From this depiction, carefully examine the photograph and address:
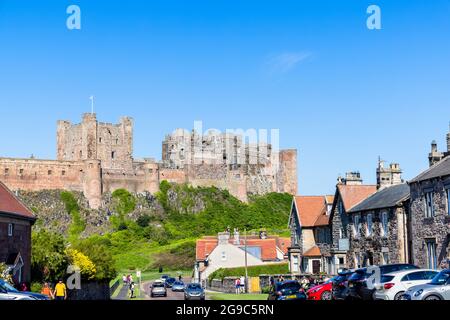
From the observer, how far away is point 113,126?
125688mm

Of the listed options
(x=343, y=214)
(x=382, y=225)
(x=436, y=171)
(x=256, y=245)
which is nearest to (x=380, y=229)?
(x=382, y=225)

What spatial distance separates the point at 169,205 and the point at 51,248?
261 ft

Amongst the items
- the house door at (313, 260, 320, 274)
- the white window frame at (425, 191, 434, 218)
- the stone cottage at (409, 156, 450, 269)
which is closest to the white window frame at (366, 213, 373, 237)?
the stone cottage at (409, 156, 450, 269)

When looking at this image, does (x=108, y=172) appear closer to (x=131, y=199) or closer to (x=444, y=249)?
(x=131, y=199)

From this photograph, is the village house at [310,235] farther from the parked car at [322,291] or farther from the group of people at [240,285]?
the parked car at [322,291]

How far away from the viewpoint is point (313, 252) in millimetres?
52438

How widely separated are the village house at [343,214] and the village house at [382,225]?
443 millimetres

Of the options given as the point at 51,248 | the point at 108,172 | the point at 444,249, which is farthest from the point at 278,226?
the point at 444,249

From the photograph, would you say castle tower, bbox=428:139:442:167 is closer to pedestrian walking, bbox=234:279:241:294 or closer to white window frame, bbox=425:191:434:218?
white window frame, bbox=425:191:434:218

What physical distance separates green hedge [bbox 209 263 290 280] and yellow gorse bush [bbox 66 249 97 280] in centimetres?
1354

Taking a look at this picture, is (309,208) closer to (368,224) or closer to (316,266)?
(316,266)

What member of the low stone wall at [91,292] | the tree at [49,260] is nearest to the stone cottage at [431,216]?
the low stone wall at [91,292]

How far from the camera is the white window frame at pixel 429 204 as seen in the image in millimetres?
34594

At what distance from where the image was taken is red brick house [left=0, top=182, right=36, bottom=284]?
37.2 metres
